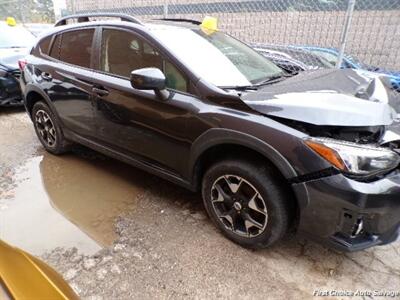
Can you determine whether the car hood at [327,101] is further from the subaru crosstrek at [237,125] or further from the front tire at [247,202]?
the front tire at [247,202]

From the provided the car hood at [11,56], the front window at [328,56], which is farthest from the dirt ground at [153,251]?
the front window at [328,56]

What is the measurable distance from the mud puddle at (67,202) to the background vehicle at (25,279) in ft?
3.77

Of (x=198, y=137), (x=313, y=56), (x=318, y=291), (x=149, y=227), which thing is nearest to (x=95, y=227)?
(x=149, y=227)

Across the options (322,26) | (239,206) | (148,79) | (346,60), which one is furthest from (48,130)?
(346,60)

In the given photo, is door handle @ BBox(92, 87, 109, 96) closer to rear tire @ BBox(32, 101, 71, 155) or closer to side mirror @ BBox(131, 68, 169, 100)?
side mirror @ BBox(131, 68, 169, 100)

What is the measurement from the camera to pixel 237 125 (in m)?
2.23

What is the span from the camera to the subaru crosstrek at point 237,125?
6.42ft

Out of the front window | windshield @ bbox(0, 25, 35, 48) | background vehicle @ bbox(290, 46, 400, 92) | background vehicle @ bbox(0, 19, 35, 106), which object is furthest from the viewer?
windshield @ bbox(0, 25, 35, 48)

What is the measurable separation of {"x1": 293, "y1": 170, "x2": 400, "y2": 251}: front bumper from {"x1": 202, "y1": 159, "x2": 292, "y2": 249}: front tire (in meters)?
0.19

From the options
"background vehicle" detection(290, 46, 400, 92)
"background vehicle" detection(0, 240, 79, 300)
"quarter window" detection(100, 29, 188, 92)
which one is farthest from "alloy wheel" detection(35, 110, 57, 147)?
"background vehicle" detection(290, 46, 400, 92)

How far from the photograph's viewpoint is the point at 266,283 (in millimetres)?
2201

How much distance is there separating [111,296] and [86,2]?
10225 millimetres

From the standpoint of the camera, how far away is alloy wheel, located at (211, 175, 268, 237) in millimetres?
2320

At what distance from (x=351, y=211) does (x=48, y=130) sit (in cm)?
359
